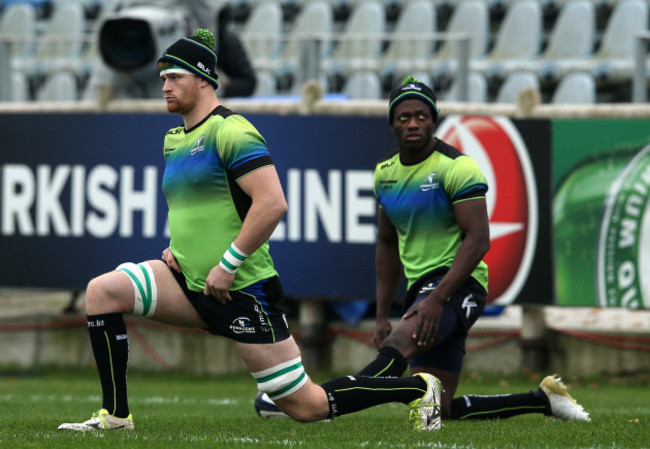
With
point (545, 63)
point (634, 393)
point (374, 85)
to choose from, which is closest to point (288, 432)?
point (634, 393)

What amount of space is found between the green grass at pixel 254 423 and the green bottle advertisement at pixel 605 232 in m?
0.84

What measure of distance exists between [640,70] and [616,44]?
5.16m

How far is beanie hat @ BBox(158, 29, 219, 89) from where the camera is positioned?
6328 millimetres

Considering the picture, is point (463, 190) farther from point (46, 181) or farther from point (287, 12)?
point (287, 12)

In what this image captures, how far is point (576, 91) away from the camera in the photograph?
614 inches

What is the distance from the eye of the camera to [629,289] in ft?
36.1

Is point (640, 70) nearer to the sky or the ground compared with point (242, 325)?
nearer to the sky

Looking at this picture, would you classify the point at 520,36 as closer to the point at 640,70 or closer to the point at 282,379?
the point at 640,70

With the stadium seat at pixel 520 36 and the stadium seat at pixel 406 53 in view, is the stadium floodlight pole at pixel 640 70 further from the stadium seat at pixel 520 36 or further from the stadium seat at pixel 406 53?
the stadium seat at pixel 520 36

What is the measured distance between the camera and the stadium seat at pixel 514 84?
53.3ft

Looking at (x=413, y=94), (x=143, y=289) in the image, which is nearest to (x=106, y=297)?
(x=143, y=289)

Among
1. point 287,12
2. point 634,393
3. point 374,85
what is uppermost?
point 287,12

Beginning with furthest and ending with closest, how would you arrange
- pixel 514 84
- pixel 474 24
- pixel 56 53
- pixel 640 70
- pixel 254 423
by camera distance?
pixel 474 24 < pixel 514 84 < pixel 56 53 < pixel 640 70 < pixel 254 423

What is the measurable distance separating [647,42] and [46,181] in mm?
5894
